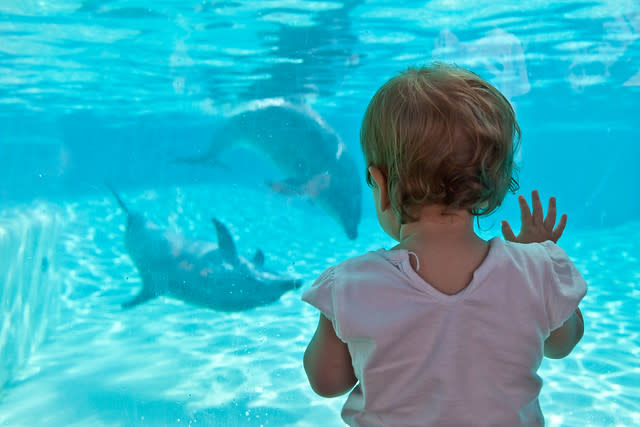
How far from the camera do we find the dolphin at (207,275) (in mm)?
5828

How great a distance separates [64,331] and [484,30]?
906 centimetres

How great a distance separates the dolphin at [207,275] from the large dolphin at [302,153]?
1.39 m

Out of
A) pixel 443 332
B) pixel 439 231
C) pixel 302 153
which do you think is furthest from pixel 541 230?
pixel 302 153

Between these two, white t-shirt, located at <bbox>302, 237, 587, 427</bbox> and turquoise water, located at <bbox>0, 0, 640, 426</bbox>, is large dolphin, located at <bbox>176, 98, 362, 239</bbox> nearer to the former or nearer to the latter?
turquoise water, located at <bbox>0, 0, 640, 426</bbox>

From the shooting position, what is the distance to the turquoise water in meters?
4.85

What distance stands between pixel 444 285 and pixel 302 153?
6.47 m

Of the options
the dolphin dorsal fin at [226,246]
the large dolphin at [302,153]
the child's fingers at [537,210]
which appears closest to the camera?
the child's fingers at [537,210]

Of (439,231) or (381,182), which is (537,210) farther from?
(381,182)

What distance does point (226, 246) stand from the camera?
19.8ft

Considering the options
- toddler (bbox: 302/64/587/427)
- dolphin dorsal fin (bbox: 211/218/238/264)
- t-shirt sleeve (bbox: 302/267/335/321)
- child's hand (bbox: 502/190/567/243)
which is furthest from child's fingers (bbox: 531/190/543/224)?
dolphin dorsal fin (bbox: 211/218/238/264)

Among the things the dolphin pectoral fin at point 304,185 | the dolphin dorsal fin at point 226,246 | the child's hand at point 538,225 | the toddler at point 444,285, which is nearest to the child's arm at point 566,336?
the toddler at point 444,285

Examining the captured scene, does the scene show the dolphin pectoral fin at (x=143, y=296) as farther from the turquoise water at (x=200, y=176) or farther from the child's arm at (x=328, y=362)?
the child's arm at (x=328, y=362)

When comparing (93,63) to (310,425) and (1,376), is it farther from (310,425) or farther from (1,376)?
(310,425)

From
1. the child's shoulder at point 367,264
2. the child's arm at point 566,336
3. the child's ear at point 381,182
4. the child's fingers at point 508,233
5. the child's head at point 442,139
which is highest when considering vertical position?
the child's head at point 442,139
